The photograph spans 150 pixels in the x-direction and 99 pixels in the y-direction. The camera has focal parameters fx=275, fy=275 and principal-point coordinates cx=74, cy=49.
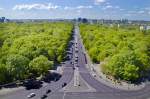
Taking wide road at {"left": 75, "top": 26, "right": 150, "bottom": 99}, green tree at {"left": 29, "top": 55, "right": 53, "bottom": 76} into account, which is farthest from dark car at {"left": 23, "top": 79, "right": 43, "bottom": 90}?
wide road at {"left": 75, "top": 26, "right": 150, "bottom": 99}

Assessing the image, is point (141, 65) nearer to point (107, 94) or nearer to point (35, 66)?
point (107, 94)

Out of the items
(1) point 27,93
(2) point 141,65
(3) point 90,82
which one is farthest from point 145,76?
(1) point 27,93

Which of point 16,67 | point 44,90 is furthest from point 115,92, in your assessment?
point 16,67

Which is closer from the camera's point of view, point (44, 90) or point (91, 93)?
point (91, 93)

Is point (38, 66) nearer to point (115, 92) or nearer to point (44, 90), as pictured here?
point (44, 90)

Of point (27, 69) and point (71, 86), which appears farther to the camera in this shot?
point (27, 69)

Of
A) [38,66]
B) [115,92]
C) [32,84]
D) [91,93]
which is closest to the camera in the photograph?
[91,93]

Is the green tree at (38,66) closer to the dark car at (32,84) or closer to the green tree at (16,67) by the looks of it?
the dark car at (32,84)

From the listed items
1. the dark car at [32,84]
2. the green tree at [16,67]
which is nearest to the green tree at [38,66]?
the dark car at [32,84]

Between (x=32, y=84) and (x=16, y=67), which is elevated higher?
(x=16, y=67)

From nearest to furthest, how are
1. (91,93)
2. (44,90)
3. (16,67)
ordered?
(91,93) < (44,90) < (16,67)

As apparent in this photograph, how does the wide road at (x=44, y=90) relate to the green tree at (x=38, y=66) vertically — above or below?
below
